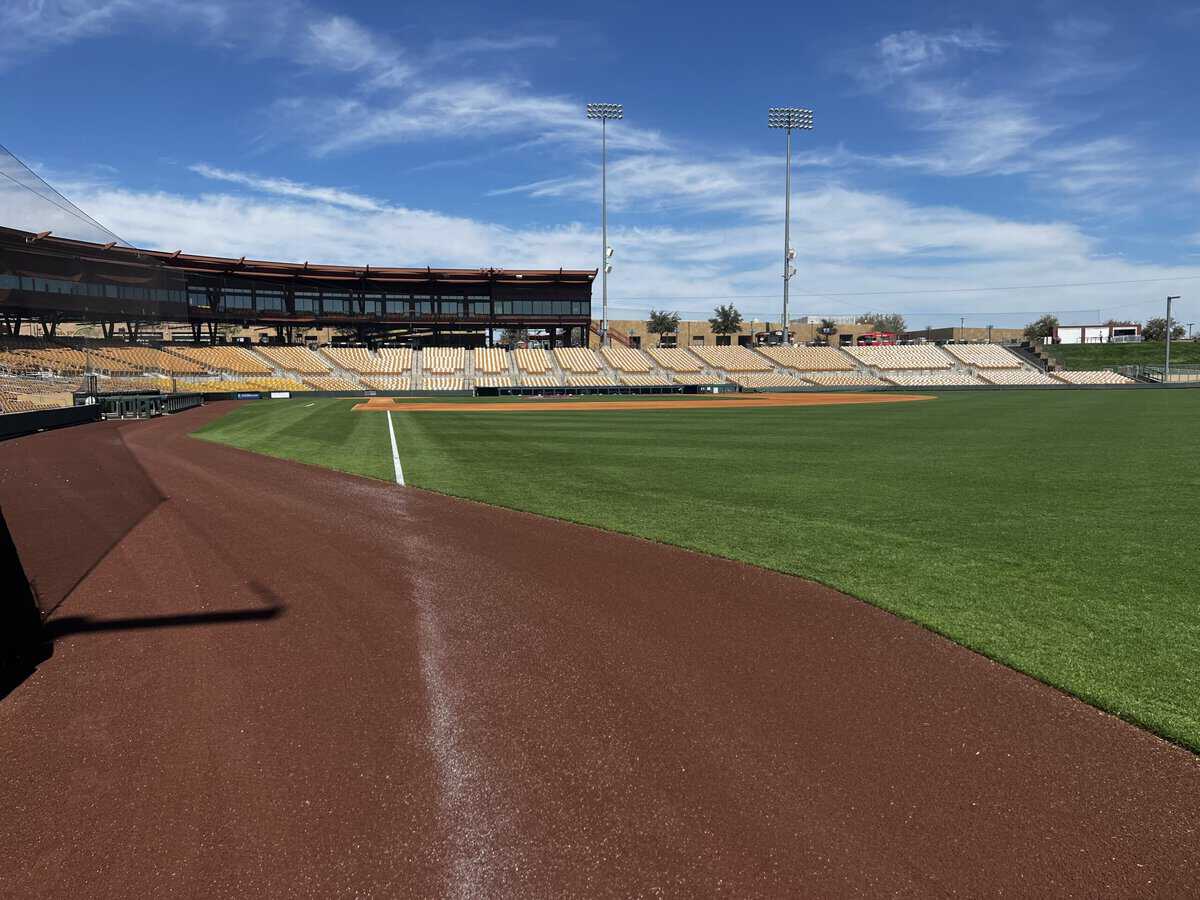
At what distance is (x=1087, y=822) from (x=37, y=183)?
836 cm

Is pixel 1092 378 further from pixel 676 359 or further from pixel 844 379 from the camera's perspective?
pixel 676 359

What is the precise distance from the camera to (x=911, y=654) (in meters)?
4.83

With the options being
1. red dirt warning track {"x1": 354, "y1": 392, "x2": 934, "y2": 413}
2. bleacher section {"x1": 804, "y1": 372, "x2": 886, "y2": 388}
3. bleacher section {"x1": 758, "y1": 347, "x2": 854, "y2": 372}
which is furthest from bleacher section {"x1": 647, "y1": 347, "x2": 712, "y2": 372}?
red dirt warning track {"x1": 354, "y1": 392, "x2": 934, "y2": 413}

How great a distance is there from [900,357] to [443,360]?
5252 cm

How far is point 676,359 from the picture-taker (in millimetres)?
73562

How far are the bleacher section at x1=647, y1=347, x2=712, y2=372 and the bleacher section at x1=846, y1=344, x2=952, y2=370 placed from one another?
2006 centimetres

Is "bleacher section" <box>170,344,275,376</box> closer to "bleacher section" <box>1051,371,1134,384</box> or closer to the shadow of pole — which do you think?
the shadow of pole

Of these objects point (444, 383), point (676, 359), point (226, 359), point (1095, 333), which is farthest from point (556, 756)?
point (1095, 333)

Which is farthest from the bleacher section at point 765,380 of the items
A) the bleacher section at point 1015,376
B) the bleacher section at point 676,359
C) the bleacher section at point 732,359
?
the bleacher section at point 1015,376

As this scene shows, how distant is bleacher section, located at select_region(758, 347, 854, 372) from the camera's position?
7462cm

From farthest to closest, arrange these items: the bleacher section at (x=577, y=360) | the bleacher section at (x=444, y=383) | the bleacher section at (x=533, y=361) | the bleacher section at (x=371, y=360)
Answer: the bleacher section at (x=577, y=360) → the bleacher section at (x=533, y=361) → the bleacher section at (x=371, y=360) → the bleacher section at (x=444, y=383)

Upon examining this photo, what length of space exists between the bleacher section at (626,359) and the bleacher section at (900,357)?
25.8 meters

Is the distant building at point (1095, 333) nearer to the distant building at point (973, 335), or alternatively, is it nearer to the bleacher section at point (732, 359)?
the distant building at point (973, 335)

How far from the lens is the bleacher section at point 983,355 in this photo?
3059 inches
